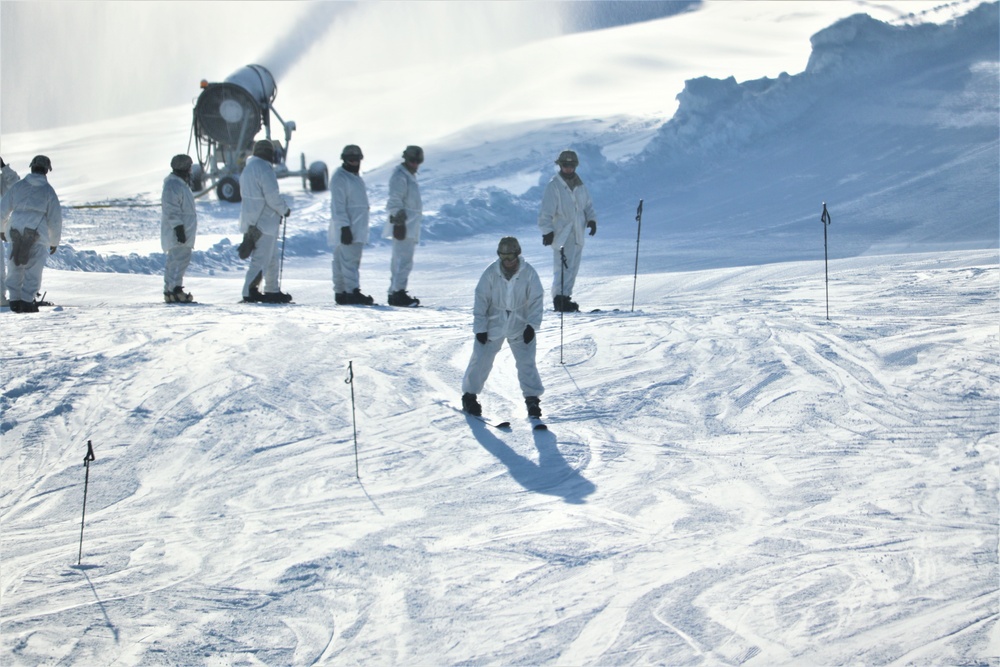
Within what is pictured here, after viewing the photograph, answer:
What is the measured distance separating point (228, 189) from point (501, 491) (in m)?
19.5

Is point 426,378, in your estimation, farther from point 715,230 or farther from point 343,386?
point 715,230

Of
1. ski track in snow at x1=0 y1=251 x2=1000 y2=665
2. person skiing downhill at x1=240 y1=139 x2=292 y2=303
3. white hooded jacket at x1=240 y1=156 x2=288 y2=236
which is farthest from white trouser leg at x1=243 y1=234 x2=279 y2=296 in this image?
ski track in snow at x1=0 y1=251 x2=1000 y2=665

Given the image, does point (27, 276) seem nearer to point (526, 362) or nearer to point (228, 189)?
point (526, 362)

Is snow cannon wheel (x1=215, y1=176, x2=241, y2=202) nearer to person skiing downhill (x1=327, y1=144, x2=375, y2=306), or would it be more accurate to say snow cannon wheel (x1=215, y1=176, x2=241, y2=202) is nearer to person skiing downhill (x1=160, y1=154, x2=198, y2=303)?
person skiing downhill (x1=160, y1=154, x2=198, y2=303)

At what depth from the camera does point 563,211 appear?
1211 centimetres

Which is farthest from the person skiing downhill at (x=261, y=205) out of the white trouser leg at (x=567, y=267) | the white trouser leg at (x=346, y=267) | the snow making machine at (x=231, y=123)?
the snow making machine at (x=231, y=123)

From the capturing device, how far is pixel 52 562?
22.4 feet

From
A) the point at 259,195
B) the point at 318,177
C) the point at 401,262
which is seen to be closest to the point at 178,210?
the point at 259,195

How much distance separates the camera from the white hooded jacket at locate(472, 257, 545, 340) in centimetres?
863

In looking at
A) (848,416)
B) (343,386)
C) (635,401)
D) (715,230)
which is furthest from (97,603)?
(715,230)

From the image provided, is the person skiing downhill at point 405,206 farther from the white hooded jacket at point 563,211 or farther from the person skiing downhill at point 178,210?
the person skiing downhill at point 178,210

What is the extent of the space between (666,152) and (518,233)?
4.62m

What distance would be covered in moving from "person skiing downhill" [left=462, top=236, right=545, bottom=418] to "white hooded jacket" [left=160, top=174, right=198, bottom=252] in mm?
5107

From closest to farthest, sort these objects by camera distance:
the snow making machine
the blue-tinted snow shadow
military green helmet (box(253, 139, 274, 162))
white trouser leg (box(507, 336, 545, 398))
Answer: the blue-tinted snow shadow, white trouser leg (box(507, 336, 545, 398)), military green helmet (box(253, 139, 274, 162)), the snow making machine
